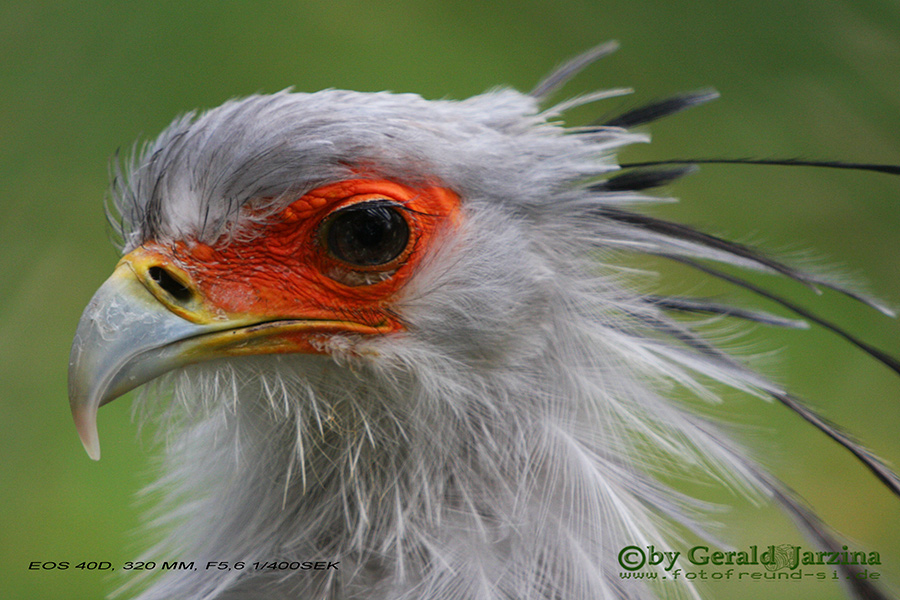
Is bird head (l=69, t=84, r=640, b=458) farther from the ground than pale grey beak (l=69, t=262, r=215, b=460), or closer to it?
farther from the ground

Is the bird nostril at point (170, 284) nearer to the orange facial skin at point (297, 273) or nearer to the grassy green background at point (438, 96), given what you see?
the orange facial skin at point (297, 273)

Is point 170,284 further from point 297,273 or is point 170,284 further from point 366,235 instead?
point 366,235

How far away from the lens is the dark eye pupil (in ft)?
3.52

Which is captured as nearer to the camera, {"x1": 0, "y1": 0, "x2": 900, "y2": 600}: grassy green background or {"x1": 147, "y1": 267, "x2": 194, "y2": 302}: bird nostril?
{"x1": 147, "y1": 267, "x2": 194, "y2": 302}: bird nostril

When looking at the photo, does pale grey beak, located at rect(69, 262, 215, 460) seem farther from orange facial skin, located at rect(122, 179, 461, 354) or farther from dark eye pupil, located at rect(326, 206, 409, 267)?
dark eye pupil, located at rect(326, 206, 409, 267)

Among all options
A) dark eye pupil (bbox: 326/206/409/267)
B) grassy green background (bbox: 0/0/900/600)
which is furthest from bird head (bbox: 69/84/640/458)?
grassy green background (bbox: 0/0/900/600)

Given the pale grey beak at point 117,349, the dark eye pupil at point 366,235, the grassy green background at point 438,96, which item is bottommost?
the pale grey beak at point 117,349

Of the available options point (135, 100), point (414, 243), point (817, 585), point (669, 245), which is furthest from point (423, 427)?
point (135, 100)

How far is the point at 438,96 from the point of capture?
3117 millimetres

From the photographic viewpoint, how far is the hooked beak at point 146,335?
3.26ft

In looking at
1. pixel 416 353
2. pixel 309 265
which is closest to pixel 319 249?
pixel 309 265

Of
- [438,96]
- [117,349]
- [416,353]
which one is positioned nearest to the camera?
[117,349]

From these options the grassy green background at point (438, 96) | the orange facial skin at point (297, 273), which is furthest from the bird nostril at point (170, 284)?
the grassy green background at point (438, 96)

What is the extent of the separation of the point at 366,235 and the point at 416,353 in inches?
6.8
